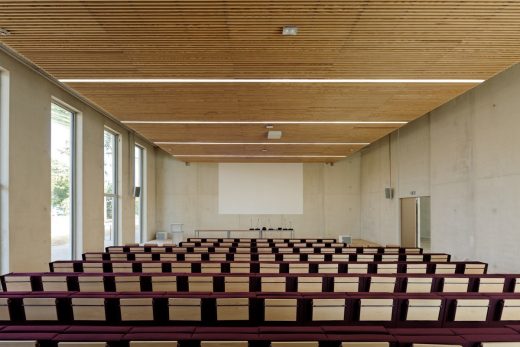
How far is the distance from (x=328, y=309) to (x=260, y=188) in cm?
1793

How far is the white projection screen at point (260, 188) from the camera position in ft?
72.2

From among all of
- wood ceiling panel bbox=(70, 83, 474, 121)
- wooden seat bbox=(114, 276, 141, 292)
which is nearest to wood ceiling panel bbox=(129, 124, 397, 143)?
wood ceiling panel bbox=(70, 83, 474, 121)

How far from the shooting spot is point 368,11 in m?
4.55

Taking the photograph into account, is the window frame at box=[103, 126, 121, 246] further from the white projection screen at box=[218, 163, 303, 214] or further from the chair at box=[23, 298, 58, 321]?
the chair at box=[23, 298, 58, 321]

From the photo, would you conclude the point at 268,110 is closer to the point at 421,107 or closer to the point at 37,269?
the point at 421,107

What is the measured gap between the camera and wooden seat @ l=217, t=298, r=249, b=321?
4031mm

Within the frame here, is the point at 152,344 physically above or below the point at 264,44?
below

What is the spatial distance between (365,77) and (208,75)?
8.39 feet

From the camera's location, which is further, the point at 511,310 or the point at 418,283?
the point at 418,283

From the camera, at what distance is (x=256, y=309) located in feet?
13.3

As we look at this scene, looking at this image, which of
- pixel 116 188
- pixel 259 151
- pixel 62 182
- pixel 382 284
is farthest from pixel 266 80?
pixel 116 188

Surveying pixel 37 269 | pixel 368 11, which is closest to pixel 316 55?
pixel 368 11

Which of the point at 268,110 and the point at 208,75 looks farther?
the point at 268,110

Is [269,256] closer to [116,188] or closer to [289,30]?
[289,30]
